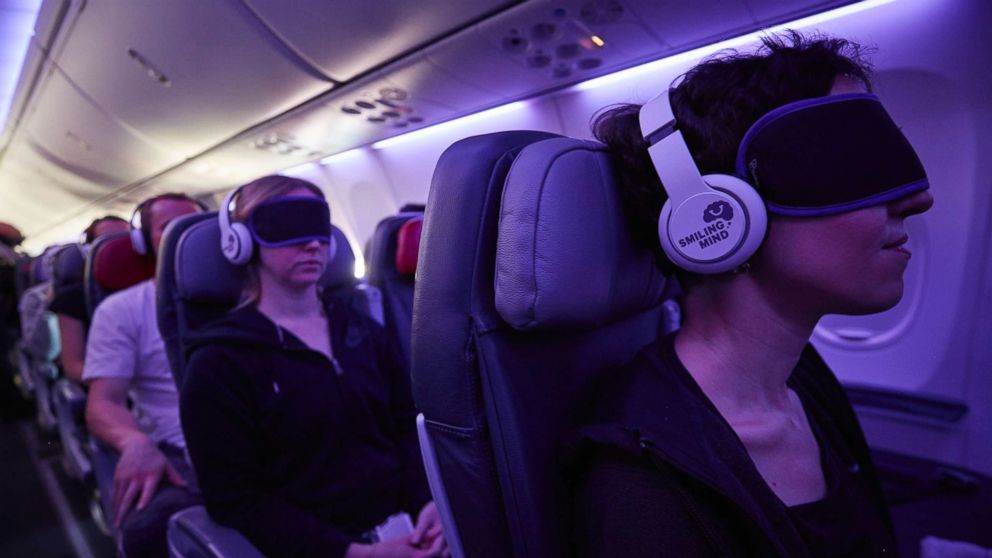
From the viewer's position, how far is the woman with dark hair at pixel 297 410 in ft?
4.64

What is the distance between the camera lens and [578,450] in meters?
0.82

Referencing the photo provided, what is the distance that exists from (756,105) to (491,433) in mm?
681

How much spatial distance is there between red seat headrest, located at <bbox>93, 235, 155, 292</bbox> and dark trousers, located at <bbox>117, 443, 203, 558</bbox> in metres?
1.13

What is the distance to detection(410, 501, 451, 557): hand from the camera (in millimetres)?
1451

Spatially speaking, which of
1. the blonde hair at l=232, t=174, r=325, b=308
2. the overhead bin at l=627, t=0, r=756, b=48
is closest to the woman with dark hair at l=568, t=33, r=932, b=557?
the blonde hair at l=232, t=174, r=325, b=308

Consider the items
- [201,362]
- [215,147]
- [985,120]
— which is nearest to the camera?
[201,362]

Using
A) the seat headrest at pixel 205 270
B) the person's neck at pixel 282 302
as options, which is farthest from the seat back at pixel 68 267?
the person's neck at pixel 282 302

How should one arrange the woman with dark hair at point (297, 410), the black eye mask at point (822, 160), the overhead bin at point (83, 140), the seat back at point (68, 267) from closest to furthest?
the black eye mask at point (822, 160)
the woman with dark hair at point (297, 410)
the seat back at point (68, 267)
the overhead bin at point (83, 140)

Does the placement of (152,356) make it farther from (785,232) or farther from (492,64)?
(785,232)

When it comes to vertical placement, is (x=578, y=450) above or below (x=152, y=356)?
below

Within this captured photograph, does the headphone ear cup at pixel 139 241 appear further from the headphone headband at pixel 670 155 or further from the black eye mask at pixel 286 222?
the headphone headband at pixel 670 155

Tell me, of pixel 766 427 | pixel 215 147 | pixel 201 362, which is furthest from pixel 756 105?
pixel 215 147

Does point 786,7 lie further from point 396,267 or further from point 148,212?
point 148,212

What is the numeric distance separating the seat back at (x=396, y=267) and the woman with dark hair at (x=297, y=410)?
1.67ft
